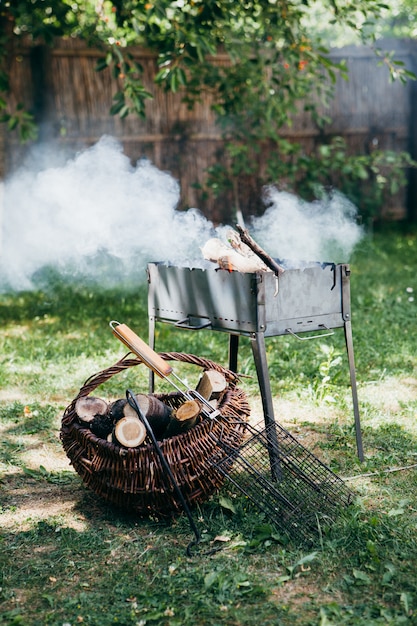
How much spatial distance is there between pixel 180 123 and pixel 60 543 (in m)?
6.71

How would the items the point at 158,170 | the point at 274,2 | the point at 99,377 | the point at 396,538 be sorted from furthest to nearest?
the point at 158,170
the point at 274,2
the point at 99,377
the point at 396,538

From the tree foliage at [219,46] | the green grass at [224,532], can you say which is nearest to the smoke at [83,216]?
the tree foliage at [219,46]

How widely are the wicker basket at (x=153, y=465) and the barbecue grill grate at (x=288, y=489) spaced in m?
0.05

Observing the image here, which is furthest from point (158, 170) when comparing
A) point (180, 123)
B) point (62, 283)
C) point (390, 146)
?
point (390, 146)

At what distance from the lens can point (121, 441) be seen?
285 centimetres

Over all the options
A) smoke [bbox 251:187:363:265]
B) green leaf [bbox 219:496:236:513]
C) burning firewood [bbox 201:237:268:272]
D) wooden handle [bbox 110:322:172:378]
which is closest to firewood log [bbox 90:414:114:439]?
wooden handle [bbox 110:322:172:378]

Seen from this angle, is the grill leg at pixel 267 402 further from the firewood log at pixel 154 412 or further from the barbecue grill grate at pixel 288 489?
the firewood log at pixel 154 412

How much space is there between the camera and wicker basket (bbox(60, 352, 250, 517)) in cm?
282

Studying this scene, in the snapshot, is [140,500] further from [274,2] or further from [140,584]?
[274,2]

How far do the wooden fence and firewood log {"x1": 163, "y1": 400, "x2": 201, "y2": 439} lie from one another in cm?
548

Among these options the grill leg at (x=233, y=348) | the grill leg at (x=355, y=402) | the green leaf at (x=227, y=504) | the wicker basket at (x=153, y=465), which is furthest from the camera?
the grill leg at (x=233, y=348)

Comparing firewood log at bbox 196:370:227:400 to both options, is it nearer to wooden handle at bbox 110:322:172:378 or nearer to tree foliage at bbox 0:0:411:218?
wooden handle at bbox 110:322:172:378

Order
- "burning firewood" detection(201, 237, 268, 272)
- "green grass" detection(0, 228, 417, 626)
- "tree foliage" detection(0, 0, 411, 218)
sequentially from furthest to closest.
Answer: "tree foliage" detection(0, 0, 411, 218) < "burning firewood" detection(201, 237, 268, 272) < "green grass" detection(0, 228, 417, 626)

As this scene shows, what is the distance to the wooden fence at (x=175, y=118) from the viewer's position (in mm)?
8016
